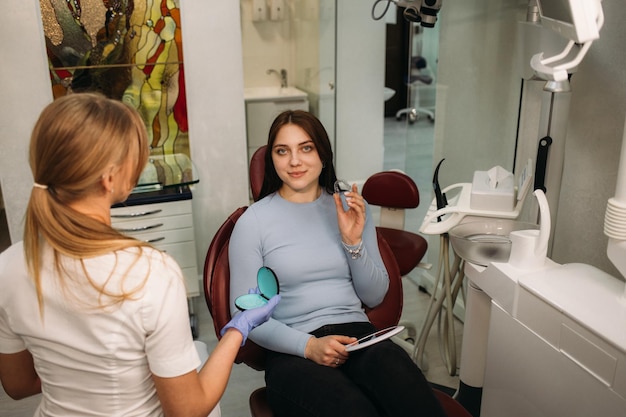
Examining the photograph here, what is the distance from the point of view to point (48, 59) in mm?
2818

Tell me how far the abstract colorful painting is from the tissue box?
155cm

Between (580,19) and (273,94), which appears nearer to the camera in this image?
(580,19)

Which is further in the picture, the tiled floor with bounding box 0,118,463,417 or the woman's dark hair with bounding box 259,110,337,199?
the tiled floor with bounding box 0,118,463,417

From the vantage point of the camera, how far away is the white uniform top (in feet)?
3.73

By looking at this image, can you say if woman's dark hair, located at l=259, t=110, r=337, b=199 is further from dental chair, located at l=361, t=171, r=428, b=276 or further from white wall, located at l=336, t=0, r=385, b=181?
white wall, located at l=336, t=0, r=385, b=181

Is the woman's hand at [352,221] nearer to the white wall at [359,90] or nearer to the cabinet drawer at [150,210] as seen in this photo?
the cabinet drawer at [150,210]

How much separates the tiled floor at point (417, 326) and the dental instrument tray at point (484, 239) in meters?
0.85

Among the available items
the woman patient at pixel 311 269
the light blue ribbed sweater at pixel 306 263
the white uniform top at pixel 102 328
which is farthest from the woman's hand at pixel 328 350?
the white uniform top at pixel 102 328

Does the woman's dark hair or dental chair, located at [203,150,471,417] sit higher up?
the woman's dark hair

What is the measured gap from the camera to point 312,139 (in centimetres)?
202

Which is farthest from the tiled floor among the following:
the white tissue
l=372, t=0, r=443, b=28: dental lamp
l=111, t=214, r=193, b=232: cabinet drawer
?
l=372, t=0, r=443, b=28: dental lamp

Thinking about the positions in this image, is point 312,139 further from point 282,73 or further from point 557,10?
point 282,73

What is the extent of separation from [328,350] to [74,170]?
0.92 meters

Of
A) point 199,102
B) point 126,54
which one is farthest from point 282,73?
point 126,54
